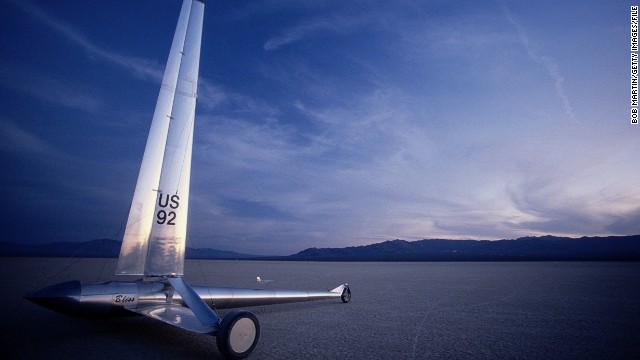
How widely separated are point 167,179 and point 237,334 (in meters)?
4.20

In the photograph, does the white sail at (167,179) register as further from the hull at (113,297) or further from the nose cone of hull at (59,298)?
the nose cone of hull at (59,298)

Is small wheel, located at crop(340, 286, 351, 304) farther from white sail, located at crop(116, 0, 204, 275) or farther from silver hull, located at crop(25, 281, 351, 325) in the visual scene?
white sail, located at crop(116, 0, 204, 275)

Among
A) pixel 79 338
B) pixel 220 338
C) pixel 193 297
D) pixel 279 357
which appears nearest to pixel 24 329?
pixel 79 338

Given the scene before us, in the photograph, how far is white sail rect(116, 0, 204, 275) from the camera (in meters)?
7.37

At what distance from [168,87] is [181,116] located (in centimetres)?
99

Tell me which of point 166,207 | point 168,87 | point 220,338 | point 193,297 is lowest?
point 220,338

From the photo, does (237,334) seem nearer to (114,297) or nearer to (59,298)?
(114,297)

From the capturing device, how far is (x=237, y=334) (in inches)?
194

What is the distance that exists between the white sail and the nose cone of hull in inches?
60.9

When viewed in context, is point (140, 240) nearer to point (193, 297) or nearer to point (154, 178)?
point (154, 178)

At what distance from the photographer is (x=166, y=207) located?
24.5 ft

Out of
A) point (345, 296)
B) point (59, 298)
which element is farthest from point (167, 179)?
point (345, 296)

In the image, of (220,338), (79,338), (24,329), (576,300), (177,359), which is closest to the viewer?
(220,338)

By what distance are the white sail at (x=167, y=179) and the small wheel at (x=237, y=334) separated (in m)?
3.18
